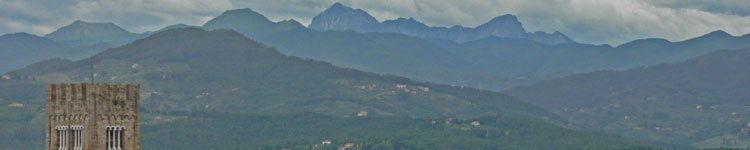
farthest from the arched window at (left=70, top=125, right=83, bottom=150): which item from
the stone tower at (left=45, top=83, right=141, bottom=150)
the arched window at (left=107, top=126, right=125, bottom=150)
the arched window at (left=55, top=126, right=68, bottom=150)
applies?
the arched window at (left=107, top=126, right=125, bottom=150)

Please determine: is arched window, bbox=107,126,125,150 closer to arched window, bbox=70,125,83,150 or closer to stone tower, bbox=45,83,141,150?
stone tower, bbox=45,83,141,150

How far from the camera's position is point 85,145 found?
90.0 meters

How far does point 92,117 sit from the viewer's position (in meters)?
89.1

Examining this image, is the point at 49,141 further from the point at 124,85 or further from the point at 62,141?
the point at 124,85

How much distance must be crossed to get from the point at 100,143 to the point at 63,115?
9.93 feet

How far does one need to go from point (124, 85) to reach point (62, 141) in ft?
18.7

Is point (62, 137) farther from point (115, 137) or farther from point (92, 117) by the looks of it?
point (115, 137)

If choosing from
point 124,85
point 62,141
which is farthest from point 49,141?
point 124,85

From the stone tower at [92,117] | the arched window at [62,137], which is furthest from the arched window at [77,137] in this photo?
the arched window at [62,137]

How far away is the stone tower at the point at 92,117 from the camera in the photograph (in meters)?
89.3

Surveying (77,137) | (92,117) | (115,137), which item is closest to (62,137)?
(77,137)

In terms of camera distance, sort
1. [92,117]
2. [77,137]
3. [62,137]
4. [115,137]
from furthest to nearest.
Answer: [115,137] → [62,137] → [77,137] → [92,117]

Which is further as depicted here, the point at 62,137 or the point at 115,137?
the point at 115,137

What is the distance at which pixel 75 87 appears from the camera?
3506 inches
